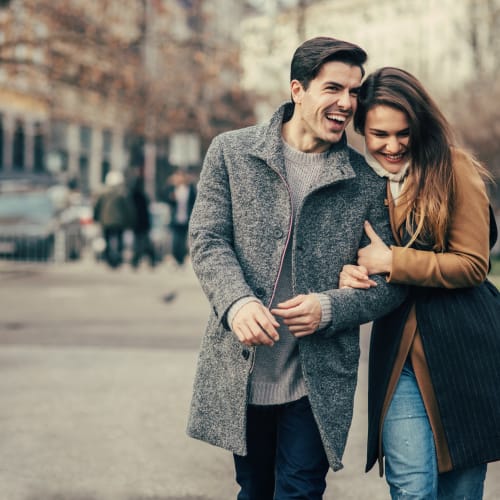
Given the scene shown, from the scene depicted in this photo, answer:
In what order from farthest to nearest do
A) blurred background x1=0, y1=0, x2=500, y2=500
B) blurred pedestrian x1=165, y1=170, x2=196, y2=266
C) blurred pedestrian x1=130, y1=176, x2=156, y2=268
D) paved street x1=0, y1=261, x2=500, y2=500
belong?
blurred pedestrian x1=130, y1=176, x2=156, y2=268 < blurred pedestrian x1=165, y1=170, x2=196, y2=266 < blurred background x1=0, y1=0, x2=500, y2=500 < paved street x1=0, y1=261, x2=500, y2=500

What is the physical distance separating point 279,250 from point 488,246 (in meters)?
0.68

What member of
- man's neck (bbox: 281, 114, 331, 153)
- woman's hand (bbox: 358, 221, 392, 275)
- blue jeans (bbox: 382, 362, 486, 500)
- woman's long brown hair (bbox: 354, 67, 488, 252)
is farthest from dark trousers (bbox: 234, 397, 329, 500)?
man's neck (bbox: 281, 114, 331, 153)

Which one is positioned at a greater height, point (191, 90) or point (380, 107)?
point (191, 90)

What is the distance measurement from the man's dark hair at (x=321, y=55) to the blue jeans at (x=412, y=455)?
3.18ft

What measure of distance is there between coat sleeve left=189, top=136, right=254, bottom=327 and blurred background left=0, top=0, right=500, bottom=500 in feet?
6.59

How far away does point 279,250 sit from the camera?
3006mm

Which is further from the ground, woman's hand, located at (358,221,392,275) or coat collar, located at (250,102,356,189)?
coat collar, located at (250,102,356,189)

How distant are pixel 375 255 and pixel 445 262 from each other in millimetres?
214

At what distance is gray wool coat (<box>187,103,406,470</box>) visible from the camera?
2990 millimetres

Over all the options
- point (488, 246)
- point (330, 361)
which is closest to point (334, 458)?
point (330, 361)

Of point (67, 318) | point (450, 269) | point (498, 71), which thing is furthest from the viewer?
point (498, 71)

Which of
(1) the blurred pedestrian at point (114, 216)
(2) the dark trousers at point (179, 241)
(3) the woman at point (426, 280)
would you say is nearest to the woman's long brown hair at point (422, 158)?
(3) the woman at point (426, 280)

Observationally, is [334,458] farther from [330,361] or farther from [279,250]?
[279,250]

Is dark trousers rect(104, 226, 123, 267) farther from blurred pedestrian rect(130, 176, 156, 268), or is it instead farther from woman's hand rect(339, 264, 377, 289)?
woman's hand rect(339, 264, 377, 289)
